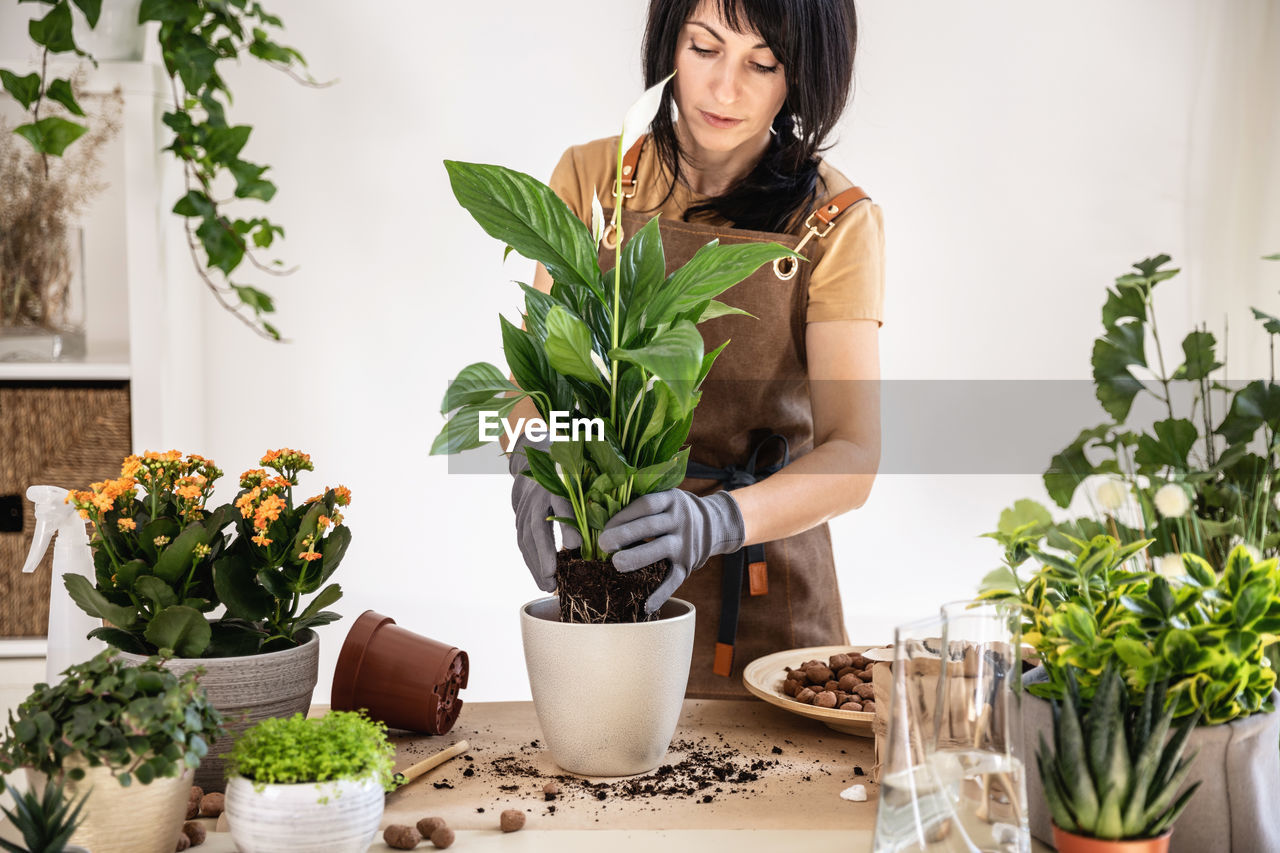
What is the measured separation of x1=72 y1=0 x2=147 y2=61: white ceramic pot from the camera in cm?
197

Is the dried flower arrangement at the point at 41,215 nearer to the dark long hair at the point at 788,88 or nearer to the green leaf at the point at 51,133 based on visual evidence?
the green leaf at the point at 51,133

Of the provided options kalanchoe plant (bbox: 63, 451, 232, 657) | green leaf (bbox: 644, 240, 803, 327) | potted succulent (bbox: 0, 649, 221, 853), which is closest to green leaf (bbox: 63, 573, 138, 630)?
kalanchoe plant (bbox: 63, 451, 232, 657)

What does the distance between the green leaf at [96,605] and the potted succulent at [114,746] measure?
0.51 feet

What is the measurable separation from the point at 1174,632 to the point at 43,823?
29.7 inches

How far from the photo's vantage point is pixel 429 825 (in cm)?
82

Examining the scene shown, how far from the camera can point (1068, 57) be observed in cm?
248

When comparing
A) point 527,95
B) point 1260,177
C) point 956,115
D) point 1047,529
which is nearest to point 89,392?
point 527,95

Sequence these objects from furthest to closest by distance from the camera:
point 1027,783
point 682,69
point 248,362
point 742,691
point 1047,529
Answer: point 248,362 < point 742,691 < point 682,69 < point 1047,529 < point 1027,783

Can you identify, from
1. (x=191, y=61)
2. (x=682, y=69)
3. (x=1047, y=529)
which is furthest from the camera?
(x=191, y=61)

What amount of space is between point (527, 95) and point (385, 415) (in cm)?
82

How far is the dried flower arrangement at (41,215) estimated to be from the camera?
1982 millimetres

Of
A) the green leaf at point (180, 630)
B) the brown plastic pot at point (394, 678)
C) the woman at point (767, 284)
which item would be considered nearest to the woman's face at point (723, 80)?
the woman at point (767, 284)

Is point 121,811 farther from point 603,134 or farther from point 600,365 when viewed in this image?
point 603,134

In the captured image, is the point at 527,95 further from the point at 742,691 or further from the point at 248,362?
the point at 742,691
